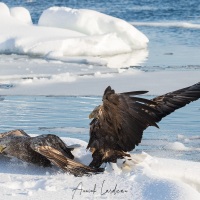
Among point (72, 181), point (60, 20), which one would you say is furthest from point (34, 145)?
point (60, 20)

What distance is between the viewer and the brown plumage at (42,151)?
4.98 meters

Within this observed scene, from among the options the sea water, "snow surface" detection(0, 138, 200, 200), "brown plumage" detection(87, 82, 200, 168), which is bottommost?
the sea water

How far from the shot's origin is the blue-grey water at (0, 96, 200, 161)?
6885 millimetres

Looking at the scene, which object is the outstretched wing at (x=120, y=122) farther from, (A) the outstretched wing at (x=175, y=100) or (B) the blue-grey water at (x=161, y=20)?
(B) the blue-grey water at (x=161, y=20)

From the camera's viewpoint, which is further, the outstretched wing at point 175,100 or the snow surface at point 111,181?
the outstretched wing at point 175,100

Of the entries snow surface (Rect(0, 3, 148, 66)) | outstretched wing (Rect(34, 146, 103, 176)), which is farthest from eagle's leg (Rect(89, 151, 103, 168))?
snow surface (Rect(0, 3, 148, 66))

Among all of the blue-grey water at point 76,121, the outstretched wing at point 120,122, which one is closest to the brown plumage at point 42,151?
the outstretched wing at point 120,122

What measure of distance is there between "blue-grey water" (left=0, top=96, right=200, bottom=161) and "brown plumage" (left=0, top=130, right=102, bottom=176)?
1.54 metres

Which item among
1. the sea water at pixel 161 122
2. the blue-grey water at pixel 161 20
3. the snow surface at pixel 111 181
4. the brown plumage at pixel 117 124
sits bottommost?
the blue-grey water at pixel 161 20

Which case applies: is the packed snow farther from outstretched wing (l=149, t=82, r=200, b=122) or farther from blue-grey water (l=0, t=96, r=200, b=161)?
outstretched wing (l=149, t=82, r=200, b=122)

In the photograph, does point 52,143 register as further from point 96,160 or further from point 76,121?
point 76,121

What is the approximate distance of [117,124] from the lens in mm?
5051

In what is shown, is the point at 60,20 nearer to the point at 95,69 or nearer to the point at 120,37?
the point at 120,37

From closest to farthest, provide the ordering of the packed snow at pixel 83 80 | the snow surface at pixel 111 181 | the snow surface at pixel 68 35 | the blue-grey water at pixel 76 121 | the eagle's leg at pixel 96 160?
the snow surface at pixel 111 181 → the packed snow at pixel 83 80 → the eagle's leg at pixel 96 160 → the blue-grey water at pixel 76 121 → the snow surface at pixel 68 35
